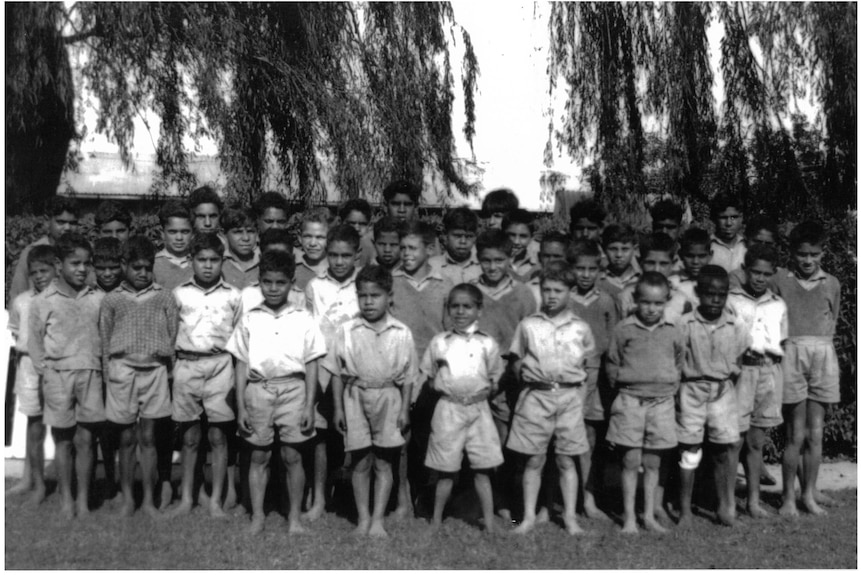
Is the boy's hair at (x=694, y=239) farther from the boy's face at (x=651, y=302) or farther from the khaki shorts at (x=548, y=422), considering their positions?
the khaki shorts at (x=548, y=422)

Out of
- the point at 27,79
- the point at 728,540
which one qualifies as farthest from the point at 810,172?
the point at 27,79

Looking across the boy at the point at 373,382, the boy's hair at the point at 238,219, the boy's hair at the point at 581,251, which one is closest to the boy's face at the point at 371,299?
the boy at the point at 373,382

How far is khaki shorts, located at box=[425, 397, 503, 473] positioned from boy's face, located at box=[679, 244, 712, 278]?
1491 mm

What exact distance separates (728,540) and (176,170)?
4571 mm

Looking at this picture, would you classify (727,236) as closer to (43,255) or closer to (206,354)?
(206,354)

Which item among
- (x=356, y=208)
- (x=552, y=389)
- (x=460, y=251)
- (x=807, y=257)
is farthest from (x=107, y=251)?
(x=807, y=257)

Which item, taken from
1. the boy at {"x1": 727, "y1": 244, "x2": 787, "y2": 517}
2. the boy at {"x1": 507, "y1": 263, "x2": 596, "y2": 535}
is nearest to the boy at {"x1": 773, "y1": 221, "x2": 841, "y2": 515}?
the boy at {"x1": 727, "y1": 244, "x2": 787, "y2": 517}

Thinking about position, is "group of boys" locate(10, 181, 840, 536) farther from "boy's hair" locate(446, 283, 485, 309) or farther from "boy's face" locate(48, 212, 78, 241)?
"boy's face" locate(48, 212, 78, 241)

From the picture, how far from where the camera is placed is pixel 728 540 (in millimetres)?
4203

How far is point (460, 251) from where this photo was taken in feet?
15.5

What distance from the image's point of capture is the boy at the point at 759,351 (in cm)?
441

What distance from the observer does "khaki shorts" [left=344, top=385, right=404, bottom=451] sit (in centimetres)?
411

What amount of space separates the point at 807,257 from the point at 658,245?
83 centimetres

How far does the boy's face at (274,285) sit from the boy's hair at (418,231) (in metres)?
0.75
